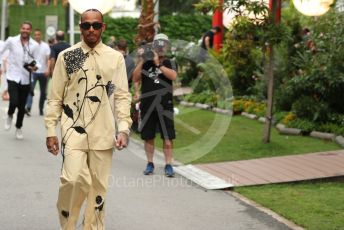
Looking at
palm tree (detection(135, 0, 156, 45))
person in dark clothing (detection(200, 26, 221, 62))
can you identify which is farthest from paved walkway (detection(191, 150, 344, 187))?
person in dark clothing (detection(200, 26, 221, 62))

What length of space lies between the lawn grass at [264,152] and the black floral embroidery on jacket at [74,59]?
278cm

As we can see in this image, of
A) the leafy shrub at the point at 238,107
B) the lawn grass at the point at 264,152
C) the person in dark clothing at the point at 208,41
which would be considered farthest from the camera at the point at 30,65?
the person in dark clothing at the point at 208,41

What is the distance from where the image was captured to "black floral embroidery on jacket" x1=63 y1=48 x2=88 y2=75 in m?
5.95

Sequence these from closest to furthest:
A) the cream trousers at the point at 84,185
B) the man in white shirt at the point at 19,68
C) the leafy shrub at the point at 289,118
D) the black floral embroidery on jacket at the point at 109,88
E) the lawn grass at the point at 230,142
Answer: the cream trousers at the point at 84,185, the black floral embroidery on jacket at the point at 109,88, the lawn grass at the point at 230,142, the man in white shirt at the point at 19,68, the leafy shrub at the point at 289,118

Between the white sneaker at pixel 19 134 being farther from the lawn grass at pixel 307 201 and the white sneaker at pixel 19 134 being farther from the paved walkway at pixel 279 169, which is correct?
the lawn grass at pixel 307 201

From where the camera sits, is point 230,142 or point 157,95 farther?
point 230,142

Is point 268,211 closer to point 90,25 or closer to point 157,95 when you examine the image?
point 157,95

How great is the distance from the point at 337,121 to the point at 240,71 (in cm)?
493

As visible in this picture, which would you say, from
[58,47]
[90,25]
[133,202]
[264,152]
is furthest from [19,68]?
[90,25]

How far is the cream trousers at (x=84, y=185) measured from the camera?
19.3ft

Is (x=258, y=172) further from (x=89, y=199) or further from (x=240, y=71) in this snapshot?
(x=240, y=71)

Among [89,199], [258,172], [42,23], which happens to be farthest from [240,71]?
[42,23]

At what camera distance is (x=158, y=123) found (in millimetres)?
10000

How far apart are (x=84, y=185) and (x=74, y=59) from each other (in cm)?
102
